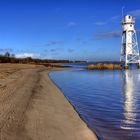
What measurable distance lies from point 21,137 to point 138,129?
502 cm

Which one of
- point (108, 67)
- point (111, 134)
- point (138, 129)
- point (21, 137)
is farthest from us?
point (108, 67)

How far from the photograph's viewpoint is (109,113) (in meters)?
16.3

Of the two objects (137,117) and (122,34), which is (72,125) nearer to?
(137,117)

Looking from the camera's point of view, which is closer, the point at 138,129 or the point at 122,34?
the point at 138,129

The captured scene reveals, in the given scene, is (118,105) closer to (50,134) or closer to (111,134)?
(111,134)

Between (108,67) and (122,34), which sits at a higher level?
(122,34)

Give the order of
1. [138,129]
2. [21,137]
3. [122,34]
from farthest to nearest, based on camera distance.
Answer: [122,34], [138,129], [21,137]

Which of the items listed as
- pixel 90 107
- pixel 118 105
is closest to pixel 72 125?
pixel 90 107

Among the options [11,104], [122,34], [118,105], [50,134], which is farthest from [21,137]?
[122,34]

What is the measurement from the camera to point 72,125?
1254 cm

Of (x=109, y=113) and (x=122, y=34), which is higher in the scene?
(x=122, y=34)

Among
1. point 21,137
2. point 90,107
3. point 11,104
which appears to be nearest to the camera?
point 21,137

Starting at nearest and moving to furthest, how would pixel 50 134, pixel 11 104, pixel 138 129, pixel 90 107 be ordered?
pixel 50 134, pixel 138 129, pixel 11 104, pixel 90 107

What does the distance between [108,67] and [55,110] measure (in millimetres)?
78482
